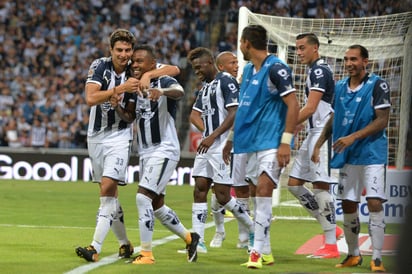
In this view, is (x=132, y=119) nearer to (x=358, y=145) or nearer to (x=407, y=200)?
(x=358, y=145)

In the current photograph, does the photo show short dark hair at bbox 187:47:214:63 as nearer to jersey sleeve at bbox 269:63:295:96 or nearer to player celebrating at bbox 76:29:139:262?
player celebrating at bbox 76:29:139:262

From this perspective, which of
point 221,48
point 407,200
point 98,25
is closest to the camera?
point 407,200

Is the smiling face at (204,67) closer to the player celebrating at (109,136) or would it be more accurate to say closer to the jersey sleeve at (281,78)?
the player celebrating at (109,136)

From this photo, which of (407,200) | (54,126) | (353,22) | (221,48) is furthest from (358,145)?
(221,48)

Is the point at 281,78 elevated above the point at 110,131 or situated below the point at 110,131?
above

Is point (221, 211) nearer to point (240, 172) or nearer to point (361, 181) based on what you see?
point (240, 172)

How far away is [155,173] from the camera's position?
7379 mm

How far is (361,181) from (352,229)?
0.47 meters

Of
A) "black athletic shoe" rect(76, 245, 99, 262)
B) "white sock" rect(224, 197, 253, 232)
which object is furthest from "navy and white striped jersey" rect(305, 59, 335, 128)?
"black athletic shoe" rect(76, 245, 99, 262)

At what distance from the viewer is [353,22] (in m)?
13.6

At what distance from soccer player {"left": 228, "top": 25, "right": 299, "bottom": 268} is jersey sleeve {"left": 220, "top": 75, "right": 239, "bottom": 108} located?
145 cm

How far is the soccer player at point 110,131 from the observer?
7324 millimetres

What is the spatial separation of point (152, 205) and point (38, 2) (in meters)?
23.3

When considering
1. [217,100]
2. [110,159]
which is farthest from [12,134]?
[110,159]
